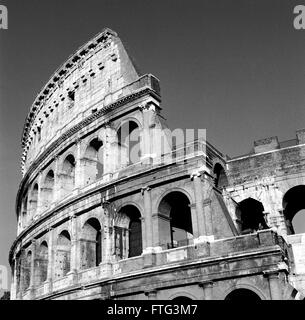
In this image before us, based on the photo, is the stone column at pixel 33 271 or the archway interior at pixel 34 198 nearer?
the stone column at pixel 33 271

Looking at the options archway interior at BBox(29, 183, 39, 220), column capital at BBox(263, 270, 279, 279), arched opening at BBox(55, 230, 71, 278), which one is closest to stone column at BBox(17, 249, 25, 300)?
archway interior at BBox(29, 183, 39, 220)

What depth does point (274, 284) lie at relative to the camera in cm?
1262

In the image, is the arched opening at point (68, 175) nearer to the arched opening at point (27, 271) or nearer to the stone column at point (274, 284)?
the arched opening at point (27, 271)

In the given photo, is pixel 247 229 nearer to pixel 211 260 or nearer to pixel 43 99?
pixel 211 260

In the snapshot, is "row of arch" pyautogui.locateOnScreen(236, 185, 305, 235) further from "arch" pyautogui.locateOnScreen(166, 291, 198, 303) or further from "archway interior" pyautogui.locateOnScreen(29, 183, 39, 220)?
"archway interior" pyautogui.locateOnScreen(29, 183, 39, 220)

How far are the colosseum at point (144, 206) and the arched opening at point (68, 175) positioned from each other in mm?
51

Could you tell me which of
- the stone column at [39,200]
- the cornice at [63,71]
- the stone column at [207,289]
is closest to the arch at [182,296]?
the stone column at [207,289]

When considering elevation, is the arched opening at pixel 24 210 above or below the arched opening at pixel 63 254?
above

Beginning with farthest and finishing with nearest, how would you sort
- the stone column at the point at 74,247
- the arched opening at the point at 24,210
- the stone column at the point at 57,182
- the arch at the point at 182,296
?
the arched opening at the point at 24,210, the stone column at the point at 57,182, the stone column at the point at 74,247, the arch at the point at 182,296

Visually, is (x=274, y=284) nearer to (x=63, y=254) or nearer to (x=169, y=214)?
(x=169, y=214)

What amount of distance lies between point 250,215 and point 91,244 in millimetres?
6591

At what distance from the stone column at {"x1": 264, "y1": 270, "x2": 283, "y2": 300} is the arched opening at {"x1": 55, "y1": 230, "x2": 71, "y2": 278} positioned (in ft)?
30.7

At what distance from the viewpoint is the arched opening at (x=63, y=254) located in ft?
62.0

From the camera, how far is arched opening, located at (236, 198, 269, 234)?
17047 millimetres
